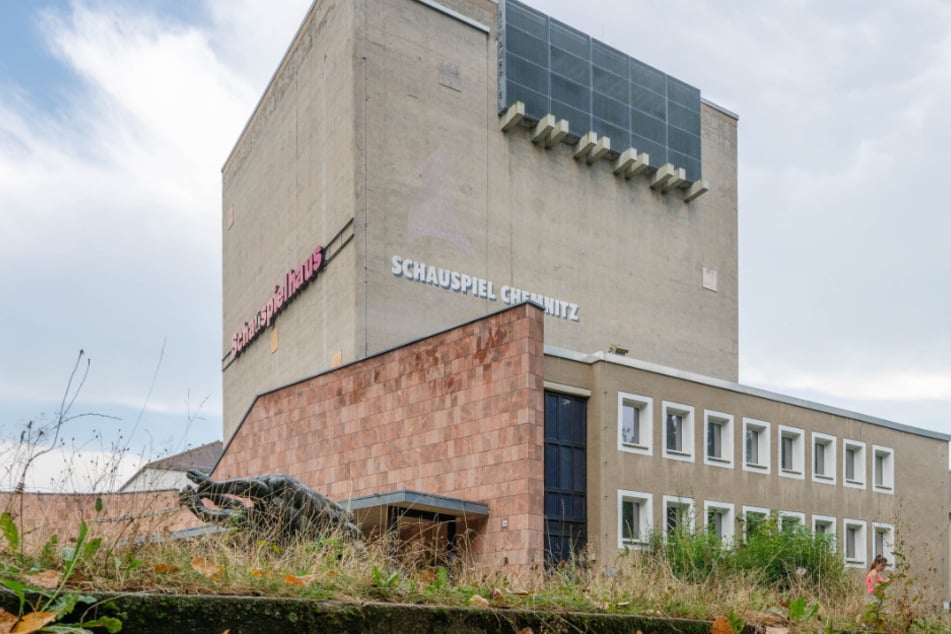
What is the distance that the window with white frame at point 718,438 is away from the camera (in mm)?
34312

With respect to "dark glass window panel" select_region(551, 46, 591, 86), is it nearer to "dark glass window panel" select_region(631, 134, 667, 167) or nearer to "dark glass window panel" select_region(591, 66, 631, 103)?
"dark glass window panel" select_region(591, 66, 631, 103)

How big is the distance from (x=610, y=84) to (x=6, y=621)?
4705cm

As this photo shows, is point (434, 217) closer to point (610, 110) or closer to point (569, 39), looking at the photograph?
point (569, 39)

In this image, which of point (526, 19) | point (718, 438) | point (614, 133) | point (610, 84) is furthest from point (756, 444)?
point (526, 19)

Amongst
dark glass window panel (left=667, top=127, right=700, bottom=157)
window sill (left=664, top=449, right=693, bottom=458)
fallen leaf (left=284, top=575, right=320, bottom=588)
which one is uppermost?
dark glass window panel (left=667, top=127, right=700, bottom=157)

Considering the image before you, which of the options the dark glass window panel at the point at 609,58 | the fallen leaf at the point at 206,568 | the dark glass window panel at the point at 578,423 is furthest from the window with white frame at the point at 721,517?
the fallen leaf at the point at 206,568

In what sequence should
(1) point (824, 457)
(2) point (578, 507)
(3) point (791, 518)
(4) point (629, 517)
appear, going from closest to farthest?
(2) point (578, 507), (4) point (629, 517), (3) point (791, 518), (1) point (824, 457)

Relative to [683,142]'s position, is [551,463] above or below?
below

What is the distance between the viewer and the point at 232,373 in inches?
2189

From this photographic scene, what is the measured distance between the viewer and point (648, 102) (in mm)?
50781

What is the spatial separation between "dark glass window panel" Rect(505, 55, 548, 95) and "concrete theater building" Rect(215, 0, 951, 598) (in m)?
0.11

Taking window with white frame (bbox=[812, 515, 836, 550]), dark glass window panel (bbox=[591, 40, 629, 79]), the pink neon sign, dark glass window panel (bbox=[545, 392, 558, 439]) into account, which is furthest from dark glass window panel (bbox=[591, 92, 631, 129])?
dark glass window panel (bbox=[545, 392, 558, 439])

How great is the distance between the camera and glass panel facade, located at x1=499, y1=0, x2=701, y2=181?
46.1 meters

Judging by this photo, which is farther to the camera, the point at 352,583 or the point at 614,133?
the point at 614,133
